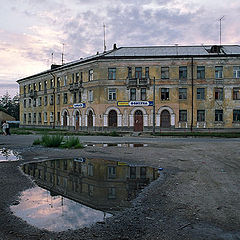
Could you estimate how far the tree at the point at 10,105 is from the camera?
9044cm

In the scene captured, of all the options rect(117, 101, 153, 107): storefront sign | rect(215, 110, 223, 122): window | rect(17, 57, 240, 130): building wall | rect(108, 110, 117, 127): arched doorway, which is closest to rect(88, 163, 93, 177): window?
rect(17, 57, 240, 130): building wall

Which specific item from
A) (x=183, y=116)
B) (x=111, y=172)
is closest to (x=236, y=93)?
(x=183, y=116)

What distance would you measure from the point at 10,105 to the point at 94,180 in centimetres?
9715

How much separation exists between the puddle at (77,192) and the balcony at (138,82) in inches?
1071

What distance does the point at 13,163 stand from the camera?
9789mm

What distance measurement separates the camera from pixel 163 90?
36250 millimetres

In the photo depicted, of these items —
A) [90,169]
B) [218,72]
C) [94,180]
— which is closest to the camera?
[94,180]

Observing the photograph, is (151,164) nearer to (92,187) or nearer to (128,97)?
(92,187)

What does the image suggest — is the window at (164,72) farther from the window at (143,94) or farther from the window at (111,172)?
the window at (111,172)

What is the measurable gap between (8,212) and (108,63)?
111 ft

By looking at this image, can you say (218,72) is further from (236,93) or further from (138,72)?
(138,72)

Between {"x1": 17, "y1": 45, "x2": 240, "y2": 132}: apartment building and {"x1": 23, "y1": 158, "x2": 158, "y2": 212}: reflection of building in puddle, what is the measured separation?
2571 centimetres

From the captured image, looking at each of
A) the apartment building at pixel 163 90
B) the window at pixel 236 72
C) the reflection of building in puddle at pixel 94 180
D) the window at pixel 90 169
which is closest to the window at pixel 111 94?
the apartment building at pixel 163 90

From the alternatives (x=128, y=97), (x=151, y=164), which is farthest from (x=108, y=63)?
(x=151, y=164)
